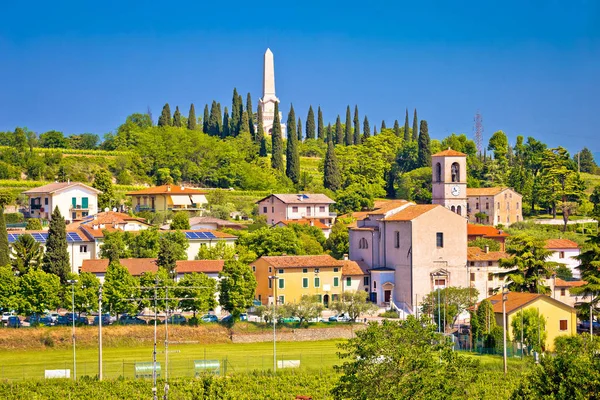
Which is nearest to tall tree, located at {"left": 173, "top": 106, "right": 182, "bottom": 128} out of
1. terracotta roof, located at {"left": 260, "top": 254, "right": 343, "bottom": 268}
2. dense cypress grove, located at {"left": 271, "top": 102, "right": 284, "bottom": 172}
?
dense cypress grove, located at {"left": 271, "top": 102, "right": 284, "bottom": 172}

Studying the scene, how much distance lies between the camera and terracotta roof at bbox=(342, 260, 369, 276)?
67.7 m

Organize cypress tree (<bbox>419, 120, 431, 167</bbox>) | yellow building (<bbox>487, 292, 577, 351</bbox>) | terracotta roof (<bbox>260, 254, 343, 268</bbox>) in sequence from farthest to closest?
cypress tree (<bbox>419, 120, 431, 167</bbox>) → terracotta roof (<bbox>260, 254, 343, 268</bbox>) → yellow building (<bbox>487, 292, 577, 351</bbox>)

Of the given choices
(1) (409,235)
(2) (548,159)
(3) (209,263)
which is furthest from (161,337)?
(2) (548,159)

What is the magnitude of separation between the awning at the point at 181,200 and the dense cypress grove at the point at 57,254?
30888 millimetres

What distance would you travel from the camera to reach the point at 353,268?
68.3 m

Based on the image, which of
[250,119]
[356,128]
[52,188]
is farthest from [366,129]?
[52,188]

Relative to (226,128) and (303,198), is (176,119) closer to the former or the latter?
(226,128)

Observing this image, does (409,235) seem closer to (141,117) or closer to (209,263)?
(209,263)

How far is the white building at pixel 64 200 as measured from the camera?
83.5 meters

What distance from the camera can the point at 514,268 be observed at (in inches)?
2657

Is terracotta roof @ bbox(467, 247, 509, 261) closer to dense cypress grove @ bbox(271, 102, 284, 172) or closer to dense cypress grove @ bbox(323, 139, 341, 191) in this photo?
dense cypress grove @ bbox(323, 139, 341, 191)

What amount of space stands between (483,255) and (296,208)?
2402cm

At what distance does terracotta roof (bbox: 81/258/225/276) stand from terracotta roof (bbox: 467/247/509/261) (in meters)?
15.5

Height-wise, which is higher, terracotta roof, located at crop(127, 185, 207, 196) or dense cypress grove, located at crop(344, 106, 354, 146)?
dense cypress grove, located at crop(344, 106, 354, 146)
